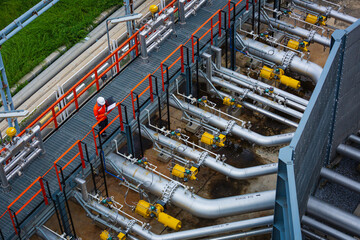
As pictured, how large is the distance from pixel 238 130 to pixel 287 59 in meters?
4.25

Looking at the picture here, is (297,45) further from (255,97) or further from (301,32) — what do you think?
→ (255,97)

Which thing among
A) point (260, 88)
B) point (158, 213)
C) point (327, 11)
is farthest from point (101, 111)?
point (327, 11)

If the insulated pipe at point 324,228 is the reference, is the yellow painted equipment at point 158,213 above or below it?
below

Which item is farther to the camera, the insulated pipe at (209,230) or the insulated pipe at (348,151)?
the insulated pipe at (348,151)

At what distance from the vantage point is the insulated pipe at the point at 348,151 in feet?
76.5

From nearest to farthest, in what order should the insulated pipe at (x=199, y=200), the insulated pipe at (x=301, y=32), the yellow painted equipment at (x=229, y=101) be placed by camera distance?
1. the insulated pipe at (x=199, y=200)
2. the yellow painted equipment at (x=229, y=101)
3. the insulated pipe at (x=301, y=32)

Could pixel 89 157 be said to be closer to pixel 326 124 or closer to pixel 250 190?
pixel 250 190

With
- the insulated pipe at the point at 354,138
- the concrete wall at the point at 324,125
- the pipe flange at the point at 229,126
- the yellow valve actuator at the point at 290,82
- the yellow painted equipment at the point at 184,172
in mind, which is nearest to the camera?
the concrete wall at the point at 324,125

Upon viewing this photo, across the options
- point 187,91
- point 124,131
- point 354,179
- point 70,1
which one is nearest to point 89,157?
point 124,131

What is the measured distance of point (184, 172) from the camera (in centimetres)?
2297

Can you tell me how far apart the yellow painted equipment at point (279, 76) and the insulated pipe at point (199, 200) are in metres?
6.01

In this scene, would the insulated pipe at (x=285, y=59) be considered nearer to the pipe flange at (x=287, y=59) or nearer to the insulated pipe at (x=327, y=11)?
the pipe flange at (x=287, y=59)

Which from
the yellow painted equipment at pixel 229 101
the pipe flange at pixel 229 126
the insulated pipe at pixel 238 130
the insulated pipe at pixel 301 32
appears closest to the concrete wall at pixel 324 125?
the insulated pipe at pixel 238 130

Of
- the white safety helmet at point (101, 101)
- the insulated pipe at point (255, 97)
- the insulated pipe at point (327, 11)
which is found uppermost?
the white safety helmet at point (101, 101)
